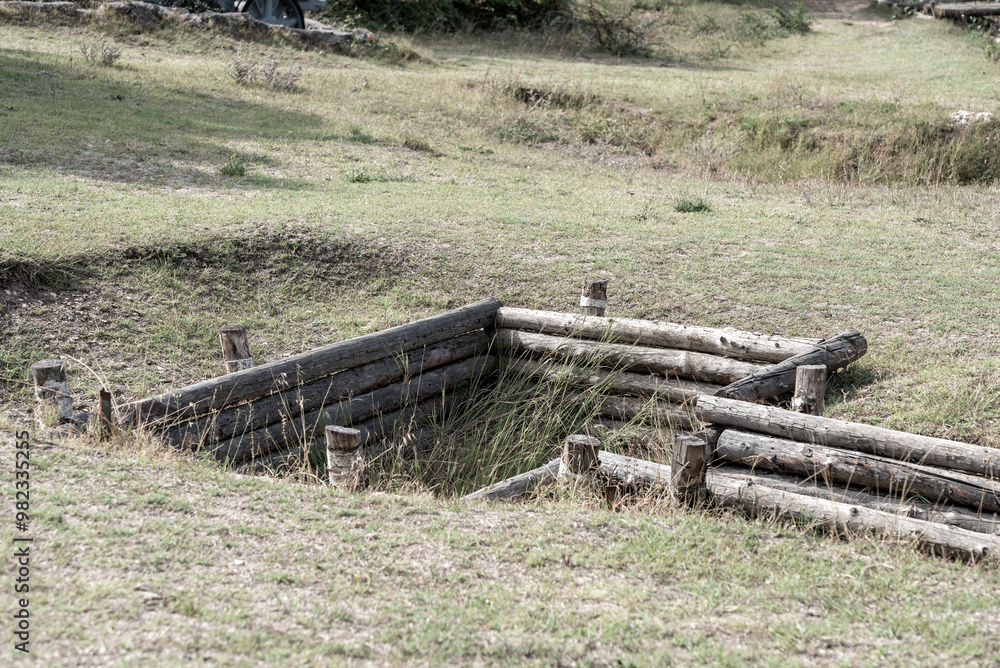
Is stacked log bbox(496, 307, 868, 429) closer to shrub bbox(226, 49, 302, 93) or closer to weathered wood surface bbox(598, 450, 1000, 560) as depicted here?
weathered wood surface bbox(598, 450, 1000, 560)

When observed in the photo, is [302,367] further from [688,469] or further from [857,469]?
[857,469]

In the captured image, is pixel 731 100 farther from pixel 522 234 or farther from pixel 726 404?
pixel 726 404

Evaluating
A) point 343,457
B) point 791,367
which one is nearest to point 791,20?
point 791,367

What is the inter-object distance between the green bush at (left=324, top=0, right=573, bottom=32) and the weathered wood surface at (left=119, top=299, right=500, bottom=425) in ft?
56.7

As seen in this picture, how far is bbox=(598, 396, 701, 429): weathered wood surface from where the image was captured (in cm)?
651

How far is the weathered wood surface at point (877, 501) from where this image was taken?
4676mm

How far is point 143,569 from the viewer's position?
12.2ft

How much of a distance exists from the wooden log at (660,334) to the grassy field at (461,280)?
0.57 meters

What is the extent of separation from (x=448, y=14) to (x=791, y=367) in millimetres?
20245

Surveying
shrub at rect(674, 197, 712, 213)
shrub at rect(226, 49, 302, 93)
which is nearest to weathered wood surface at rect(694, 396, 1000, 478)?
shrub at rect(674, 197, 712, 213)

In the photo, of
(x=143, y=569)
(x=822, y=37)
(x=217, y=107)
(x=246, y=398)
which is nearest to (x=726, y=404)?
(x=246, y=398)

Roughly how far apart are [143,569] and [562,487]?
2.53 m

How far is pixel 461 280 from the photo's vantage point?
27.2 feet

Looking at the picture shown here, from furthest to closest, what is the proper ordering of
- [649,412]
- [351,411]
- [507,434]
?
[507,434] < [649,412] < [351,411]
